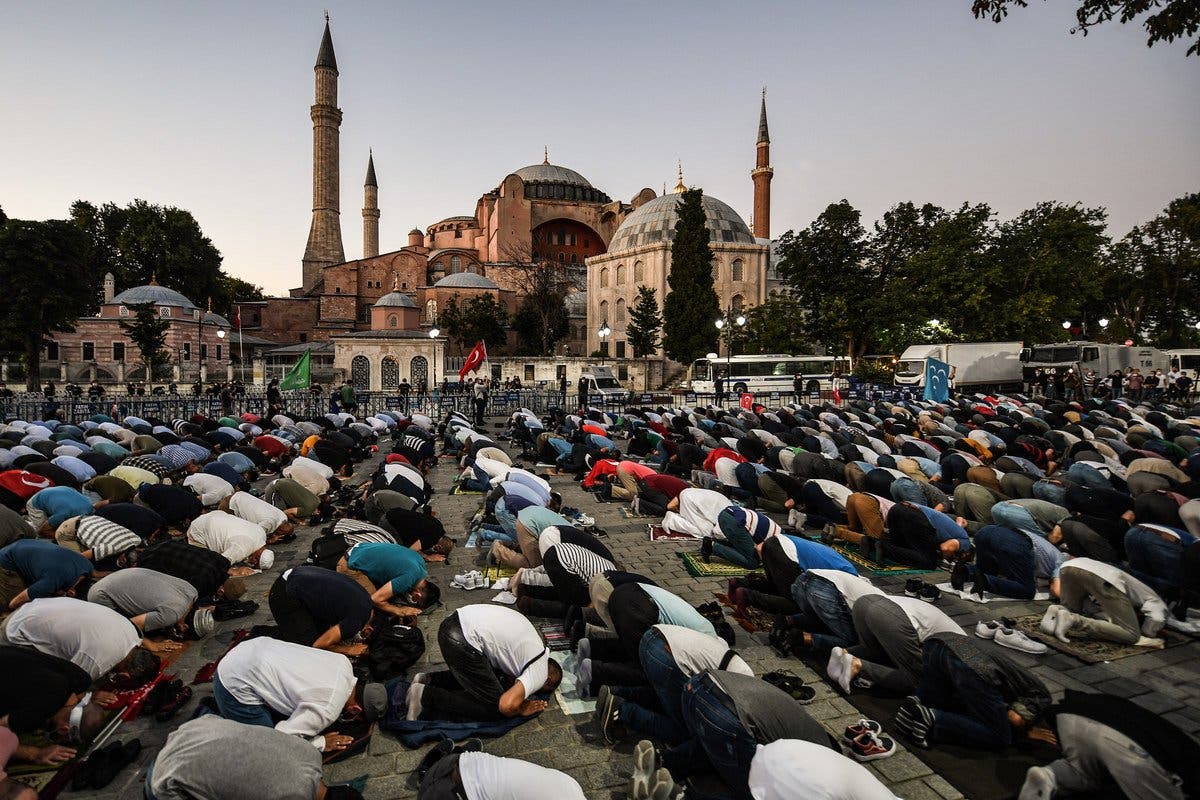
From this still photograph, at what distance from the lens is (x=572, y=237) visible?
201ft

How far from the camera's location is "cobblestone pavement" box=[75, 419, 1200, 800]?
3.70 m

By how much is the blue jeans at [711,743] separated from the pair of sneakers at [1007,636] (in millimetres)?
3188

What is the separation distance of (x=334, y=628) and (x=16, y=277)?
36.0 m

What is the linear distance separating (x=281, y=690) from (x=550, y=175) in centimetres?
6616

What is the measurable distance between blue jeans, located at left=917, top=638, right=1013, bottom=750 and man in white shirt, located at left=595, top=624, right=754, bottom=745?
4.20ft

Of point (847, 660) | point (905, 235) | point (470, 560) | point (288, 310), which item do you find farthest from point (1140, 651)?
Result: point (288, 310)

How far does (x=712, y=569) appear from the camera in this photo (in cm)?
727

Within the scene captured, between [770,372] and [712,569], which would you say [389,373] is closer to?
[770,372]

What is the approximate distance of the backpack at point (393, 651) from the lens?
4871 millimetres

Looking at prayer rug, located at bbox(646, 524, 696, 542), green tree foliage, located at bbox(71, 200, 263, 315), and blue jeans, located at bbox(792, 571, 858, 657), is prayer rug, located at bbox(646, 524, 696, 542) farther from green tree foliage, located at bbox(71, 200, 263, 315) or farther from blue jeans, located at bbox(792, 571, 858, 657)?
green tree foliage, located at bbox(71, 200, 263, 315)

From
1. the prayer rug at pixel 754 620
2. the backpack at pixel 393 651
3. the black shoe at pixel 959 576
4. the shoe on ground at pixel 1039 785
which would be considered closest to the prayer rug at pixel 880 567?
the black shoe at pixel 959 576

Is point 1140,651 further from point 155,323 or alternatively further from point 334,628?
point 155,323

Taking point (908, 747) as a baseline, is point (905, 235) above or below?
above

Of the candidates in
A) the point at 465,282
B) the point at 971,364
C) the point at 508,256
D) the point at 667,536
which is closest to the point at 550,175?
the point at 508,256
